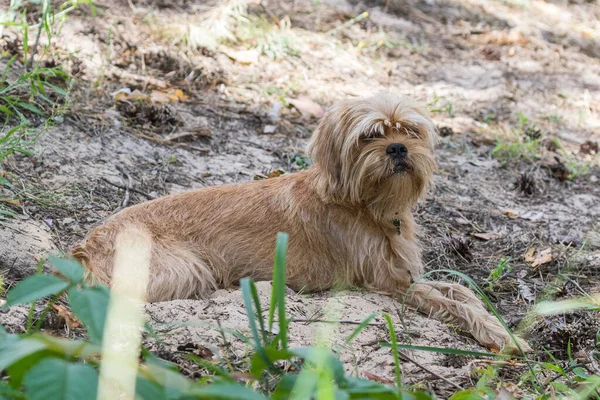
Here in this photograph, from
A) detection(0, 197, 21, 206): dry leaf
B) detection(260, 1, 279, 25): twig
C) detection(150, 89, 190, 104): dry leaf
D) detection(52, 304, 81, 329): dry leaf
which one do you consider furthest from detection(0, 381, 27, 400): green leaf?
detection(260, 1, 279, 25): twig

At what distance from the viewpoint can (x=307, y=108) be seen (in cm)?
820

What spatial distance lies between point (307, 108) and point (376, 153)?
3687 millimetres

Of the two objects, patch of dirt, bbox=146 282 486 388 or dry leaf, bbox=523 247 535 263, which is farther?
dry leaf, bbox=523 247 535 263

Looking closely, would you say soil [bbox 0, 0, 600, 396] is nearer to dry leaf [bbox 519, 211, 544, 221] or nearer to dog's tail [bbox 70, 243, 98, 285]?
dry leaf [bbox 519, 211, 544, 221]

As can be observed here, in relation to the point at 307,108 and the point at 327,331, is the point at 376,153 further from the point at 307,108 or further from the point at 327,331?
the point at 307,108

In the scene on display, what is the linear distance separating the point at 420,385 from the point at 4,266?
2630 millimetres

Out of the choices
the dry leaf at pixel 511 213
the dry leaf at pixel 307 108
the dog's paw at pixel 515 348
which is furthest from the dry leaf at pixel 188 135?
the dog's paw at pixel 515 348

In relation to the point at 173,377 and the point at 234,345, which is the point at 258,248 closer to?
the point at 234,345

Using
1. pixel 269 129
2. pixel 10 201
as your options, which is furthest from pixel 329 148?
pixel 269 129

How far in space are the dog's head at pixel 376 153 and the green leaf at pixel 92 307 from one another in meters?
2.96

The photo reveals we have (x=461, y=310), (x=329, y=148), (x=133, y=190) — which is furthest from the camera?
(x=133, y=190)

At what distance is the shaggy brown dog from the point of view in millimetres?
4738

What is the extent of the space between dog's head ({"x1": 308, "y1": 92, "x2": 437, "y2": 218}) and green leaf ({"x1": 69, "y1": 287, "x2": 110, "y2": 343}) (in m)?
2.96

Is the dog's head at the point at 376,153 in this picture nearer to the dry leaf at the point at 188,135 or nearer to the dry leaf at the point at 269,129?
the dry leaf at the point at 188,135
